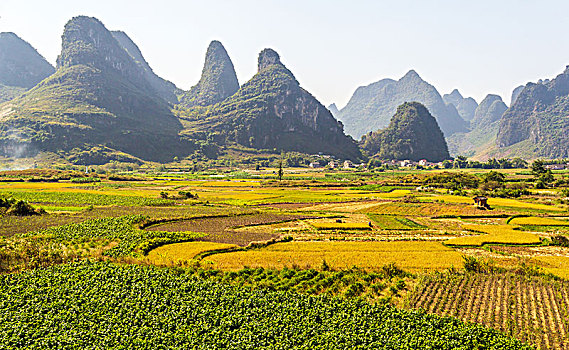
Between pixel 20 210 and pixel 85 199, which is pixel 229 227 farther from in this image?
pixel 85 199

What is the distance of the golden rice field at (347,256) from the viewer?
91.4 feet

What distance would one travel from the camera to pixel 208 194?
3270 inches

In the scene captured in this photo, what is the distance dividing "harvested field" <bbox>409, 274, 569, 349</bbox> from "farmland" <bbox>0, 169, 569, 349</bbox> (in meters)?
0.08

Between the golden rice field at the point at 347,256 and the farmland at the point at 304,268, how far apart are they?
15 centimetres

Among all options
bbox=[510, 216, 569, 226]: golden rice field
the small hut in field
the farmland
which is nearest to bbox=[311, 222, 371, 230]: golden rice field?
the farmland

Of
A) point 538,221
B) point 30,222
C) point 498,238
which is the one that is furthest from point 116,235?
point 538,221

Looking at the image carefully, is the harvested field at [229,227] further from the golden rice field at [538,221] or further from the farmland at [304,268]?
the golden rice field at [538,221]

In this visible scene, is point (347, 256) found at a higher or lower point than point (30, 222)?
lower

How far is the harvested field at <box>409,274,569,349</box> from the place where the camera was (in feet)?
57.1

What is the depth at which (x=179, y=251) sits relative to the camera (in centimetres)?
3222

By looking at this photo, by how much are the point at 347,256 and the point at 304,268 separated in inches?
211

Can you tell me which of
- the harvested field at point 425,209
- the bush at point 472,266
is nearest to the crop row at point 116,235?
the bush at point 472,266

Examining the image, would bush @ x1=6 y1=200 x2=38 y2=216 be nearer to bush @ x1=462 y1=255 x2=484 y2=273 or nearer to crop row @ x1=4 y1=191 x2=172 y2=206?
crop row @ x1=4 y1=191 x2=172 y2=206

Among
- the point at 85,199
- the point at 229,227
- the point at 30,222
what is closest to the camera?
the point at 30,222
